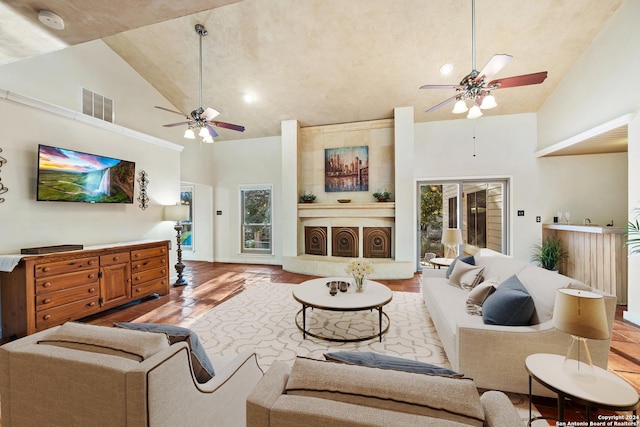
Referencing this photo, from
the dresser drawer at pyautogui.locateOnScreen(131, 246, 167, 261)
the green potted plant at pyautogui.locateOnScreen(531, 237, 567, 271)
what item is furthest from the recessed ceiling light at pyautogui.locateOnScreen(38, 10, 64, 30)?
the green potted plant at pyautogui.locateOnScreen(531, 237, 567, 271)

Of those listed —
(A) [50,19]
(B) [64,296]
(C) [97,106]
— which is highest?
(C) [97,106]

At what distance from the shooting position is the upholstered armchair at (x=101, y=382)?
96cm

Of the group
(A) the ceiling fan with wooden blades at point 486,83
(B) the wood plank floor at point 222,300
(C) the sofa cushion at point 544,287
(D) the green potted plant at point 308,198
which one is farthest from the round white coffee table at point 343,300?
(D) the green potted plant at point 308,198

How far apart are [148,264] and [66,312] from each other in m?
1.13

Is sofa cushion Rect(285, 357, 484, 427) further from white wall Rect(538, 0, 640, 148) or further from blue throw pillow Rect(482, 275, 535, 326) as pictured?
white wall Rect(538, 0, 640, 148)

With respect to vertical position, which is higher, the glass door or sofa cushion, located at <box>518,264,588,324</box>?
the glass door

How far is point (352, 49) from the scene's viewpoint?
4344 mm

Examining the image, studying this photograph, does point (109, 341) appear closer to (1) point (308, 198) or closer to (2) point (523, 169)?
(1) point (308, 198)

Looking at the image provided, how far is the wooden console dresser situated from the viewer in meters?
2.78

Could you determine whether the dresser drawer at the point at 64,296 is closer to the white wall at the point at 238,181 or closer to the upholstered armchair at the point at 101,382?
the upholstered armchair at the point at 101,382

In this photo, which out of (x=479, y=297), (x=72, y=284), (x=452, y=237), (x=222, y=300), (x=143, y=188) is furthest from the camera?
(x=143, y=188)

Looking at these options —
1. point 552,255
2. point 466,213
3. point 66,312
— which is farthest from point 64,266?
point 552,255

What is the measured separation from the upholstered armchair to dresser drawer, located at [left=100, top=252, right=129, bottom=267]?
9.07 feet

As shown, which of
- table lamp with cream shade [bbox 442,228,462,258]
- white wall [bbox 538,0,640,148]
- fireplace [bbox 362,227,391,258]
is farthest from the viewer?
fireplace [bbox 362,227,391,258]
